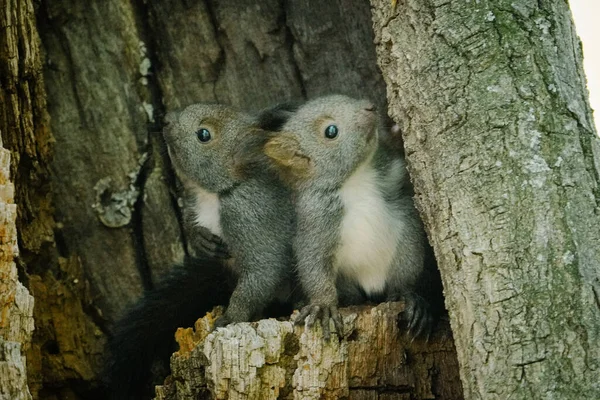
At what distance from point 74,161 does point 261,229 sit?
148 cm

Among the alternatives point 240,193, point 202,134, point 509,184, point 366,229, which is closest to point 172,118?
point 202,134

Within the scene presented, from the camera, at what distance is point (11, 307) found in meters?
3.88

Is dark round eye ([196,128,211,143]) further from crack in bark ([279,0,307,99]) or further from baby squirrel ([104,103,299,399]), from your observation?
crack in bark ([279,0,307,99])

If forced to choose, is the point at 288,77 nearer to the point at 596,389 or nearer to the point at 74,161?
the point at 74,161

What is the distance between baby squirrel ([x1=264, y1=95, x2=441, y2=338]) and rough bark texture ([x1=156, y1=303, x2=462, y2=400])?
1.09 feet

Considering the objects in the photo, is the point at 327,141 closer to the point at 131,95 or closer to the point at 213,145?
the point at 213,145

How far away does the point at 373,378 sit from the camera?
4078 mm

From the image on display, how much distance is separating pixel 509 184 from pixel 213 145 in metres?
1.90

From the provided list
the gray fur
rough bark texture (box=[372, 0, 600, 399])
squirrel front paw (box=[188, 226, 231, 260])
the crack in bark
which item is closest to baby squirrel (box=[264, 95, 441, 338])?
the gray fur

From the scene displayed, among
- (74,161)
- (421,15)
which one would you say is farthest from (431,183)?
(74,161)

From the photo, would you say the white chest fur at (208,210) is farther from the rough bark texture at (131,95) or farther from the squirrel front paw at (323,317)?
the squirrel front paw at (323,317)

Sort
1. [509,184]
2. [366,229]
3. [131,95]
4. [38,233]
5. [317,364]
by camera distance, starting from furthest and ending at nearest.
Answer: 1. [131,95]
2. [38,233]
3. [366,229]
4. [317,364]
5. [509,184]

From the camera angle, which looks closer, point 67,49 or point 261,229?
point 261,229

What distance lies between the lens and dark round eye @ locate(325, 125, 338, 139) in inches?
181
